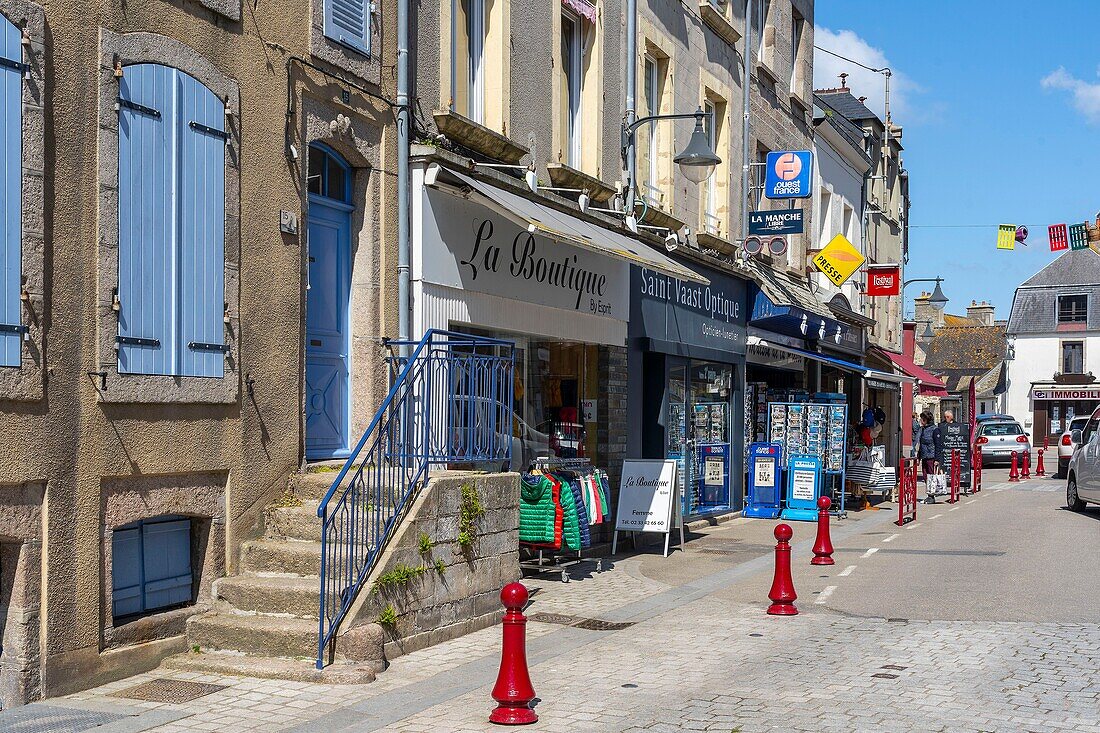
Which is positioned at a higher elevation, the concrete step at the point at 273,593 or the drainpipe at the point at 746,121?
the drainpipe at the point at 746,121

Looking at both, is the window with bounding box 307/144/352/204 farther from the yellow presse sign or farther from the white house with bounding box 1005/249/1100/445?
the white house with bounding box 1005/249/1100/445

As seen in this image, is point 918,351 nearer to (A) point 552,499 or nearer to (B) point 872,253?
(B) point 872,253

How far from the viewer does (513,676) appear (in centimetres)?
633

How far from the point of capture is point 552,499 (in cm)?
1114

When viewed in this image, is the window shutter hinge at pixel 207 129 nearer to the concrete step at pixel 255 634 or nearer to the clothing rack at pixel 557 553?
the concrete step at pixel 255 634

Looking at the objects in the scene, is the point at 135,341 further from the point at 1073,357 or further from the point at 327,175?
the point at 1073,357

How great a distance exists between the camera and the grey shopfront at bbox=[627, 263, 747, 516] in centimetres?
1515

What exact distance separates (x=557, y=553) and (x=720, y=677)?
499 centimetres

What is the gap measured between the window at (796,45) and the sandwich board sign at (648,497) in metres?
11.6

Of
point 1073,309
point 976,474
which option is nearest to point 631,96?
point 976,474

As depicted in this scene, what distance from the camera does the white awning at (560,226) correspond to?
10180 mm

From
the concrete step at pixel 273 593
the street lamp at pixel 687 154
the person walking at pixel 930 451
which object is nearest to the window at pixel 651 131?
the street lamp at pixel 687 154

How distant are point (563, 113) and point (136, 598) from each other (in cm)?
790

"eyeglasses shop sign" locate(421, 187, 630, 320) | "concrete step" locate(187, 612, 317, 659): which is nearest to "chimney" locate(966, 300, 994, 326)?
"eyeglasses shop sign" locate(421, 187, 630, 320)
